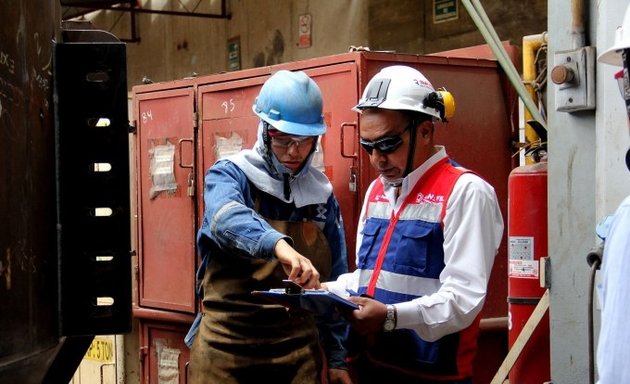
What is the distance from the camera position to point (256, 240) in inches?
128

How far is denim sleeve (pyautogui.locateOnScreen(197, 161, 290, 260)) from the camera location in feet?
10.6

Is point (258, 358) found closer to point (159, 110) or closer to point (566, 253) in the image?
point (566, 253)

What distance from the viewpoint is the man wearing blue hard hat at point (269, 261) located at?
354cm

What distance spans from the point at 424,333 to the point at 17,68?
1.73 metres

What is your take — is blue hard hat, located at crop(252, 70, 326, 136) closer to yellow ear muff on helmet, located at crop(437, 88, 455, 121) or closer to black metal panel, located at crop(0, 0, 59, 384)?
yellow ear muff on helmet, located at crop(437, 88, 455, 121)

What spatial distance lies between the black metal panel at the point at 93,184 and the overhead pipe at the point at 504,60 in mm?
2396

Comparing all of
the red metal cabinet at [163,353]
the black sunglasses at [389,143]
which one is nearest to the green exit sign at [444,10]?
the red metal cabinet at [163,353]

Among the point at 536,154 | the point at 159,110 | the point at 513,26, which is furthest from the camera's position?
the point at 513,26

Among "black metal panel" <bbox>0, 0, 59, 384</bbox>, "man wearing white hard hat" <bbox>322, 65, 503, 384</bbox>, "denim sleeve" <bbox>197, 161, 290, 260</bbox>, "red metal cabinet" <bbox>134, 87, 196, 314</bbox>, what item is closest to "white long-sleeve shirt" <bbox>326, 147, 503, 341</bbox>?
"man wearing white hard hat" <bbox>322, 65, 503, 384</bbox>

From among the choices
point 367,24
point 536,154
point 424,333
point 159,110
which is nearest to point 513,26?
point 367,24

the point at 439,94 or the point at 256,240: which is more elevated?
the point at 439,94

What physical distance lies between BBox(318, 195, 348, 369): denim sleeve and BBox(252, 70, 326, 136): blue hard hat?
0.35 m

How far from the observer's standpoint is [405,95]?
331cm

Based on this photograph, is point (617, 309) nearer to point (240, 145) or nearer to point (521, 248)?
point (521, 248)
